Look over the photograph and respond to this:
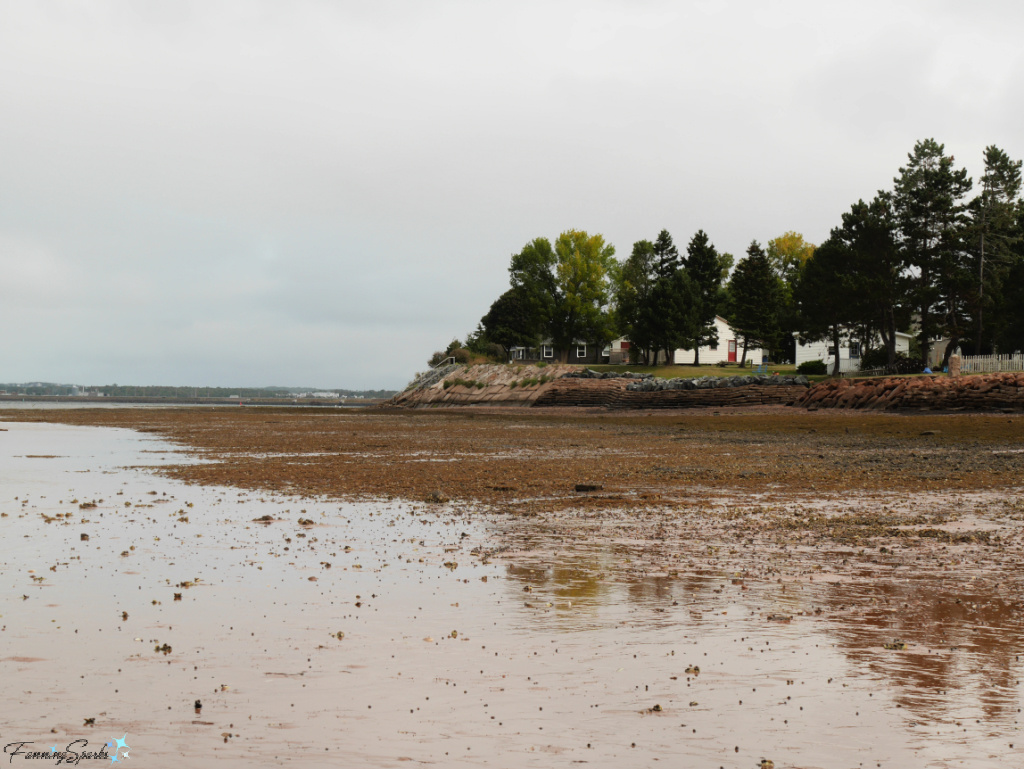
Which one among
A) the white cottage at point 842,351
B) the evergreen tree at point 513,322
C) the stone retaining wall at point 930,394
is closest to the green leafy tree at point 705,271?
the white cottage at point 842,351

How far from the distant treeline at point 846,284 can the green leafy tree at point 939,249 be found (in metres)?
0.10

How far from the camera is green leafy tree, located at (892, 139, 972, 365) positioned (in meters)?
58.8

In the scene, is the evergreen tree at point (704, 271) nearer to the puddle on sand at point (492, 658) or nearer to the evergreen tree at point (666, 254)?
the evergreen tree at point (666, 254)

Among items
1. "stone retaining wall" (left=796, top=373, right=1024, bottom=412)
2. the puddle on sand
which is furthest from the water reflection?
"stone retaining wall" (left=796, top=373, right=1024, bottom=412)

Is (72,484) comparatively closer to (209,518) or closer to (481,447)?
(209,518)

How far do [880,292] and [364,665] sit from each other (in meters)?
62.1

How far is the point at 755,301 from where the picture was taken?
84.3 meters

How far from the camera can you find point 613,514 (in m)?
12.1

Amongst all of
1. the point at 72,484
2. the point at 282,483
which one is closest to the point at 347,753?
the point at 282,483

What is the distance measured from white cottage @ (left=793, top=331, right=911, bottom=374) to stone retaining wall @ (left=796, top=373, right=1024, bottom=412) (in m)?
32.8

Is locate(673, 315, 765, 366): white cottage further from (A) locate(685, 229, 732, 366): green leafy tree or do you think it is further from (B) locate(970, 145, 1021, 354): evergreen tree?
(B) locate(970, 145, 1021, 354): evergreen tree

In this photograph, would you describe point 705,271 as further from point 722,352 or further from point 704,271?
point 722,352

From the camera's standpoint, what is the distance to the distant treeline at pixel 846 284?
6006cm

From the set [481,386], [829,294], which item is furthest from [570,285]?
[829,294]
